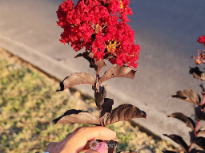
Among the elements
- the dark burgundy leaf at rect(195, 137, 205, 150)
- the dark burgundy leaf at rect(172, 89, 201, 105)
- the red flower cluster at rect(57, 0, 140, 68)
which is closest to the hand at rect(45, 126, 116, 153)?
the red flower cluster at rect(57, 0, 140, 68)

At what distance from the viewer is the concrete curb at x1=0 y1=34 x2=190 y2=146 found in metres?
2.70

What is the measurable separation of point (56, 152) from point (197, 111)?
1.30 meters

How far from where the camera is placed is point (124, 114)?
48.9 inches

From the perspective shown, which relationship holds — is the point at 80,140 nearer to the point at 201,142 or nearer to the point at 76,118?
the point at 76,118

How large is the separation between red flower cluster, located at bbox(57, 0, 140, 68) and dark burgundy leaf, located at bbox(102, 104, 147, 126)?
27 cm

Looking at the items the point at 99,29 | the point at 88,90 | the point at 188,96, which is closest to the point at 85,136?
the point at 99,29

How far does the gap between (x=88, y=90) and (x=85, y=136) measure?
213 cm

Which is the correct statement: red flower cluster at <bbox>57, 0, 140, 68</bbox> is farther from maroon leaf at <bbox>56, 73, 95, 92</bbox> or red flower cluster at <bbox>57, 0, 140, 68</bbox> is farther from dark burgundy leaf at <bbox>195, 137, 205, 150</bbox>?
dark burgundy leaf at <bbox>195, 137, 205, 150</bbox>

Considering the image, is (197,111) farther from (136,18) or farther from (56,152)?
(136,18)

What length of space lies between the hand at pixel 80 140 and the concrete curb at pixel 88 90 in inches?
62.7

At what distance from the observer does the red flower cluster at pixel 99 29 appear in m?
1.08

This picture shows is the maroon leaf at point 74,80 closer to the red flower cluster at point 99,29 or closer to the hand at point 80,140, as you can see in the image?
the red flower cluster at point 99,29

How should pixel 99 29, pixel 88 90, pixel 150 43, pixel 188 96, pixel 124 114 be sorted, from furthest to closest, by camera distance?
pixel 150 43
pixel 88 90
pixel 188 96
pixel 124 114
pixel 99 29

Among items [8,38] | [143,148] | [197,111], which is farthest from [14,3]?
[197,111]
